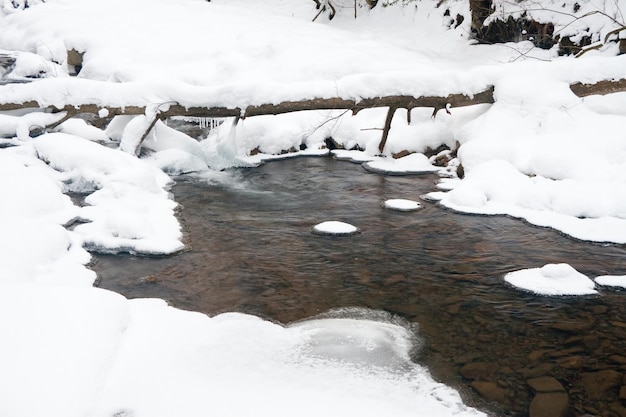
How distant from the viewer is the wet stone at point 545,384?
3.17 metres

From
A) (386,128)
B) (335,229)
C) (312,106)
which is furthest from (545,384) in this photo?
(386,128)

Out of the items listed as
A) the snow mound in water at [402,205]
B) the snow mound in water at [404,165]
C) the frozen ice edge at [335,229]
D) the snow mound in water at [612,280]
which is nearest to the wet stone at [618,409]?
the snow mound in water at [612,280]

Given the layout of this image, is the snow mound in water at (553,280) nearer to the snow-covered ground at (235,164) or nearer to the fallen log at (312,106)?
the snow-covered ground at (235,164)

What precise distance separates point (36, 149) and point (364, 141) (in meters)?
6.27

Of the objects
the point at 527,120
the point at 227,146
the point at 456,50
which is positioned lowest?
the point at 227,146

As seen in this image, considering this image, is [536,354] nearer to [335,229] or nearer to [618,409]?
[618,409]

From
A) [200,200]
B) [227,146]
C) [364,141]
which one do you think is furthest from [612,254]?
[227,146]

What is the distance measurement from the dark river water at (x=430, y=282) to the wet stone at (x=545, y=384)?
0.06 feet

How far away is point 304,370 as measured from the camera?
327cm

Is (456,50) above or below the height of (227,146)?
above

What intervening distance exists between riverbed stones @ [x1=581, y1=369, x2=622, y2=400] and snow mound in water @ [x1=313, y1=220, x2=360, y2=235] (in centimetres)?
333

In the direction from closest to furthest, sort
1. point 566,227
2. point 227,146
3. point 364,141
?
point 566,227 < point 227,146 < point 364,141

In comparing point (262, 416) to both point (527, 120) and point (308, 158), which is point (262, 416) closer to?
point (527, 120)

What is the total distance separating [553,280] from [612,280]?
53 cm
